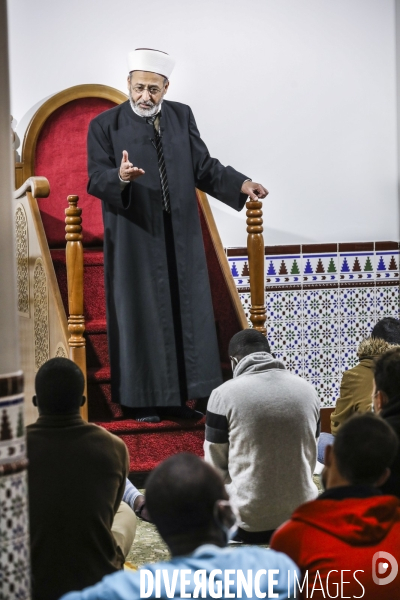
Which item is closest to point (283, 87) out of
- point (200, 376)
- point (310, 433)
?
point (200, 376)

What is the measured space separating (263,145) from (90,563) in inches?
153

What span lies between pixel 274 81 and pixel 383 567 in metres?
4.35

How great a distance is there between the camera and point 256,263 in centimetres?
483

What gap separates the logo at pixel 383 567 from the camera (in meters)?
2.09

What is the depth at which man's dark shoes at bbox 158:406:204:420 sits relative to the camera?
4.77 m

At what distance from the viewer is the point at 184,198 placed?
188 inches

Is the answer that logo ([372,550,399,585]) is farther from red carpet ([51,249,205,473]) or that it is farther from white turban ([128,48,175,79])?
white turban ([128,48,175,79])

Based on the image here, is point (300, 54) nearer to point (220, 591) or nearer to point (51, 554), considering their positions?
point (51, 554)

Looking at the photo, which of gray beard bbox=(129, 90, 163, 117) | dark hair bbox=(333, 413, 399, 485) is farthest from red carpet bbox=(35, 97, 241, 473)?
dark hair bbox=(333, 413, 399, 485)

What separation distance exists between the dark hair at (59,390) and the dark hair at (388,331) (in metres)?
2.10

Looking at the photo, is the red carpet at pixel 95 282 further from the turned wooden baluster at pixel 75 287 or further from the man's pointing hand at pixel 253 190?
the man's pointing hand at pixel 253 190

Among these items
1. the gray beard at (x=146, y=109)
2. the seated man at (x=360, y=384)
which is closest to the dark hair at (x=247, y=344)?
the seated man at (x=360, y=384)

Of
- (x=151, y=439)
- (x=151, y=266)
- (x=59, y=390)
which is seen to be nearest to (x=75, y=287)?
(x=151, y=266)

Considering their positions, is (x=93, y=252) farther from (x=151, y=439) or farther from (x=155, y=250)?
(x=151, y=439)
